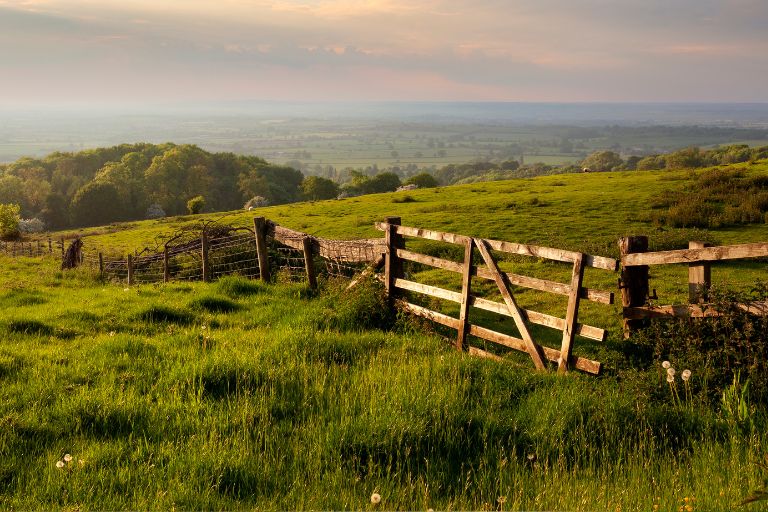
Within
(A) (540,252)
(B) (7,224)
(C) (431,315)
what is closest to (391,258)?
(C) (431,315)

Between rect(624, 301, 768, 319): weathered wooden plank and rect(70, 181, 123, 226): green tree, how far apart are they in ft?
346

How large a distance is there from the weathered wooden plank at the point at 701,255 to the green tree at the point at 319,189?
95.1m

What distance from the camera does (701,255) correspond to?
8.36m

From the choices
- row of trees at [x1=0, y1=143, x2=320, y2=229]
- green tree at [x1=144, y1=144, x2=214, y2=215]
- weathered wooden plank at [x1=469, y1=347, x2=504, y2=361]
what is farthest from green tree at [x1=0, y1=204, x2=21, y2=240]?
weathered wooden plank at [x1=469, y1=347, x2=504, y2=361]

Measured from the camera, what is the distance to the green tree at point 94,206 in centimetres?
10094

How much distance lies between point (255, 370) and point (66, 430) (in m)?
2.46

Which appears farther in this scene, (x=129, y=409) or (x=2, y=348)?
(x=2, y=348)

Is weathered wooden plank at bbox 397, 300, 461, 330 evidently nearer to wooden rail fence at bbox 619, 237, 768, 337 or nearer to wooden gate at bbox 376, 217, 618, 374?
wooden gate at bbox 376, 217, 618, 374

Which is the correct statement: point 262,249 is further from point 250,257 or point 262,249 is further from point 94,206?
point 94,206

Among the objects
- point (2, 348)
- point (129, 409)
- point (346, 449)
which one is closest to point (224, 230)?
point (2, 348)

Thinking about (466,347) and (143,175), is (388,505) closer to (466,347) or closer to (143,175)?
(466,347)

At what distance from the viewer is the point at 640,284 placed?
31.3 ft

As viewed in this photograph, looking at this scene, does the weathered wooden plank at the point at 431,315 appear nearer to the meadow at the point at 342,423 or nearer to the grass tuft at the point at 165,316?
the meadow at the point at 342,423

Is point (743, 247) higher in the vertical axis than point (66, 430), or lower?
higher
